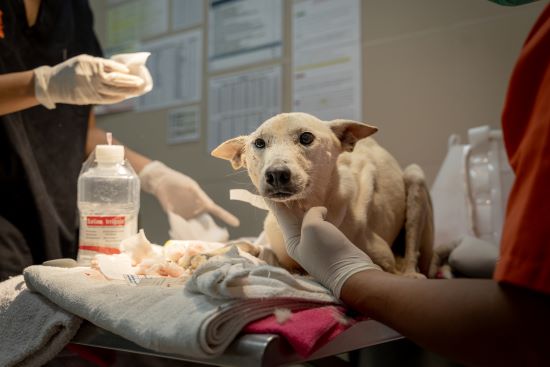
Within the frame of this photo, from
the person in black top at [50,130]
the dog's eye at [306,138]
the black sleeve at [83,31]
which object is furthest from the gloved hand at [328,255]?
the black sleeve at [83,31]

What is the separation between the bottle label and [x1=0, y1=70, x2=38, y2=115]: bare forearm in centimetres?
39

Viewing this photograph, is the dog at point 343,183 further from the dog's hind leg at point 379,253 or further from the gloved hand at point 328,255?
the gloved hand at point 328,255

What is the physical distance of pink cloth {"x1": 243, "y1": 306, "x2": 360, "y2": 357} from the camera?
0.67 meters

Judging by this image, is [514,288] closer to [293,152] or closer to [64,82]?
[293,152]

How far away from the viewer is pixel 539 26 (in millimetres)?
685

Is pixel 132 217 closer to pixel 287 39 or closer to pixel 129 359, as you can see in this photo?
pixel 129 359

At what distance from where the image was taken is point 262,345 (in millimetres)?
646

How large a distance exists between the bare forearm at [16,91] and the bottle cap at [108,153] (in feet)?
0.89

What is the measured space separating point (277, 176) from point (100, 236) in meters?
0.46

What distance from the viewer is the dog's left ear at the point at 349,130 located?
42.9 inches

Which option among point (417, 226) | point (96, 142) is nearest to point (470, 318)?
point (417, 226)

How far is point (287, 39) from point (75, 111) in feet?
2.49

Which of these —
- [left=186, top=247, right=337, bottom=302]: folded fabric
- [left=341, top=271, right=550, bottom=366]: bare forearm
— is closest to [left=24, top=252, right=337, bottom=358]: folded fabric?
[left=186, top=247, right=337, bottom=302]: folded fabric

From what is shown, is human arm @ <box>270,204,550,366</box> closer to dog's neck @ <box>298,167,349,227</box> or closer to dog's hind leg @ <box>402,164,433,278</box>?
dog's neck @ <box>298,167,349,227</box>
